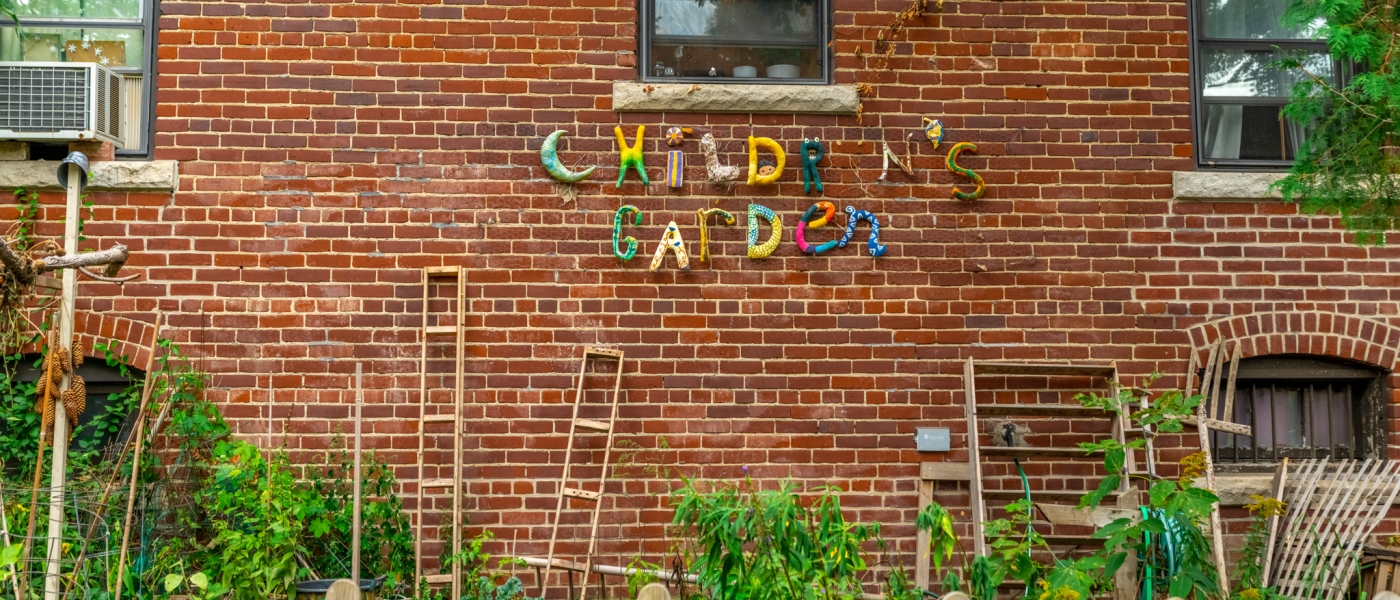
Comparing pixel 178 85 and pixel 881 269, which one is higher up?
pixel 178 85

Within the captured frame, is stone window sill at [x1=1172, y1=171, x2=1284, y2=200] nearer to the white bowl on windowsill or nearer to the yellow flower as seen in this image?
the yellow flower

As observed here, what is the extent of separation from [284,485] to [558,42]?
2.80 meters

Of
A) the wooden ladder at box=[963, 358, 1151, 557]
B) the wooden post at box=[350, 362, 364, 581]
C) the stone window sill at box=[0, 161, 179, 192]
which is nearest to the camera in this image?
the wooden post at box=[350, 362, 364, 581]

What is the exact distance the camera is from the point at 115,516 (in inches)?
223

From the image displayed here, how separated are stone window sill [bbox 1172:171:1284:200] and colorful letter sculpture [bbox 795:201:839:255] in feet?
6.61

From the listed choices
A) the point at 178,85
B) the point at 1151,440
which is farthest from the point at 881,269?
the point at 178,85

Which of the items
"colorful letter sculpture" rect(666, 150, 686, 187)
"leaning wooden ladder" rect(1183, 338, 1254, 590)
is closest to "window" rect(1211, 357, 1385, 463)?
"leaning wooden ladder" rect(1183, 338, 1254, 590)

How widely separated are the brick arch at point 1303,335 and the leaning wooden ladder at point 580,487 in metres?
3.30

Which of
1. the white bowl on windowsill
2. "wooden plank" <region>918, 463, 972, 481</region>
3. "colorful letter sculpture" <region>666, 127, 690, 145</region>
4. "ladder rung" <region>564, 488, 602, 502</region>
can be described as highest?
the white bowl on windowsill

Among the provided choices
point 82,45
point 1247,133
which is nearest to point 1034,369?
point 1247,133

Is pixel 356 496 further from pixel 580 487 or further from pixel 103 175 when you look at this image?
pixel 103 175

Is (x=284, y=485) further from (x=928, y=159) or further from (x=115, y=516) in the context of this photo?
(x=928, y=159)

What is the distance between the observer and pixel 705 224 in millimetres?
6172

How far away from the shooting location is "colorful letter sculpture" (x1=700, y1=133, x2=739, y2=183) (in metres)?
6.17
